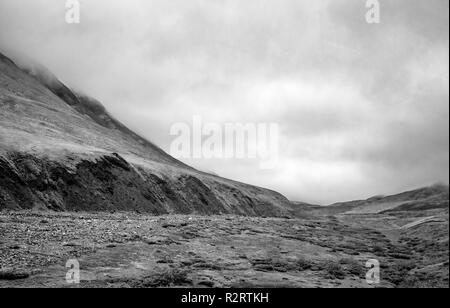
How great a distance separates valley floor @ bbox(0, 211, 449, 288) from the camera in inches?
886

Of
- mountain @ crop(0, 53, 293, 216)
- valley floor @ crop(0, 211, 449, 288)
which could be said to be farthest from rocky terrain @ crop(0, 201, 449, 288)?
mountain @ crop(0, 53, 293, 216)

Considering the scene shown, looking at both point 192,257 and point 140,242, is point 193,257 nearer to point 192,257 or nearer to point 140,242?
point 192,257

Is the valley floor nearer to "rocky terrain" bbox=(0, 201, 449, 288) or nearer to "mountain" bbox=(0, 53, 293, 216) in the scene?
"rocky terrain" bbox=(0, 201, 449, 288)

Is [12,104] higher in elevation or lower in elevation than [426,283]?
higher

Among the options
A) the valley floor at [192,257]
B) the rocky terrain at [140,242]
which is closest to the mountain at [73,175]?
the rocky terrain at [140,242]

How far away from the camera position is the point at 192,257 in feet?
97.5

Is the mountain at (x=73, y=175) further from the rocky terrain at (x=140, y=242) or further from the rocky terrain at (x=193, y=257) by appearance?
the rocky terrain at (x=193, y=257)

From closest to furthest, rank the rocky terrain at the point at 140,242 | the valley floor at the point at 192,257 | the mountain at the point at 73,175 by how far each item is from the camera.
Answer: the valley floor at the point at 192,257 < the rocky terrain at the point at 140,242 < the mountain at the point at 73,175

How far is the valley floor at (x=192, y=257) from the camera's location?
73.9ft

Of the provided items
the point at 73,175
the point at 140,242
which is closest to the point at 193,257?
the point at 140,242
